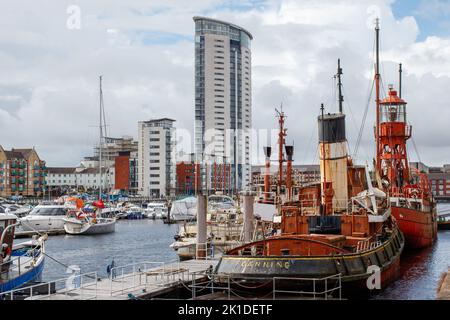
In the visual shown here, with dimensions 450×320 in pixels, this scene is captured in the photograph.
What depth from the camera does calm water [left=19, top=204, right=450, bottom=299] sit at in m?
38.8

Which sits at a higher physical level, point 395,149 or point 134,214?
point 395,149

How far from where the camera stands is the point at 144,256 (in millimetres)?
64312

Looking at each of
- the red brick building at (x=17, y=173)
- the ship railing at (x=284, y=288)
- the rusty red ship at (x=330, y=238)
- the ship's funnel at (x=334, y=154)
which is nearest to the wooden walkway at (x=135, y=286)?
the ship railing at (x=284, y=288)

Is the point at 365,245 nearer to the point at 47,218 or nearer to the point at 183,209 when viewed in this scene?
the point at 47,218

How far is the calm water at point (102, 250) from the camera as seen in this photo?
54.8 metres

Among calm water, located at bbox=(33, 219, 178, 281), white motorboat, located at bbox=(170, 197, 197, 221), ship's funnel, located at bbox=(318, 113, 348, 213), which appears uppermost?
ship's funnel, located at bbox=(318, 113, 348, 213)

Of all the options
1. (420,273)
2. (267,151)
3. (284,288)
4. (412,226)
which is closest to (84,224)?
(267,151)

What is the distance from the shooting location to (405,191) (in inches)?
2771

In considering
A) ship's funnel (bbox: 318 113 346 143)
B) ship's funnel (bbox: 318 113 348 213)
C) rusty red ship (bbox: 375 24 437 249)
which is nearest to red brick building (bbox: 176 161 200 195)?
rusty red ship (bbox: 375 24 437 249)

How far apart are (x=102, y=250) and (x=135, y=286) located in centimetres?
4315

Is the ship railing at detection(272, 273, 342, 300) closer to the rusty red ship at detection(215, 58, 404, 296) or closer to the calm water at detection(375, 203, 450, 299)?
the rusty red ship at detection(215, 58, 404, 296)

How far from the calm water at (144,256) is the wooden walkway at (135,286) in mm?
10158

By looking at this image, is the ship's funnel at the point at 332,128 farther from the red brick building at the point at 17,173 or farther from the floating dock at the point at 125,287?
the red brick building at the point at 17,173
